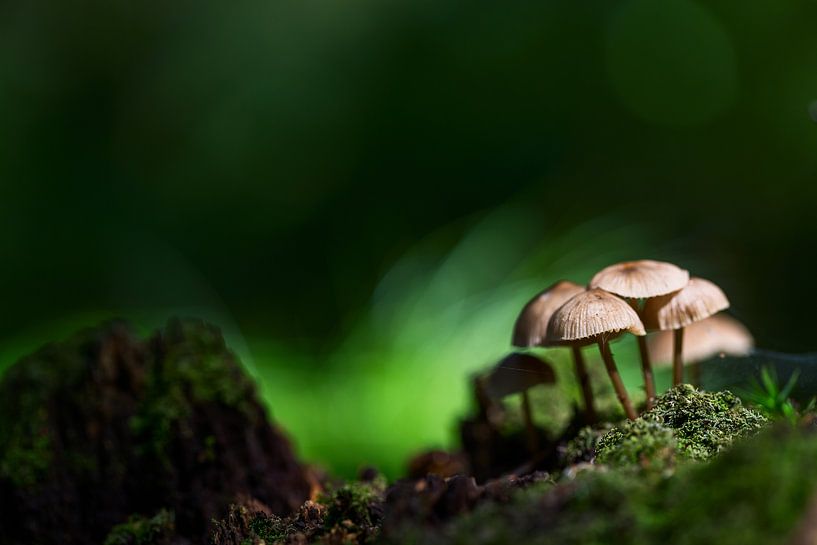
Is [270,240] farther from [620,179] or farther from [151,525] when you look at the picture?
[151,525]

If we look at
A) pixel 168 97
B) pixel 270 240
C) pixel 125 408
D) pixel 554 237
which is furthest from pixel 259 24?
pixel 125 408

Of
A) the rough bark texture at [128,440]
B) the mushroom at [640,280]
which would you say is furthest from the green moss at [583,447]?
the rough bark texture at [128,440]

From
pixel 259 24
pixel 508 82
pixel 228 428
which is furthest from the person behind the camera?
pixel 259 24

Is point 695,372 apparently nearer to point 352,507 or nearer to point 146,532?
point 352,507

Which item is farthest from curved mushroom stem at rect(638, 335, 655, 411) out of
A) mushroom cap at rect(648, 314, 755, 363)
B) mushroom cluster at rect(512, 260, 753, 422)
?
mushroom cap at rect(648, 314, 755, 363)

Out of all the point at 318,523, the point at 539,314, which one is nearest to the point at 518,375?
the point at 539,314

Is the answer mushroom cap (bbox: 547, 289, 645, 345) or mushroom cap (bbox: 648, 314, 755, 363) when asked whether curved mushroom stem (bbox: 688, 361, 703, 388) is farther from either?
mushroom cap (bbox: 547, 289, 645, 345)
